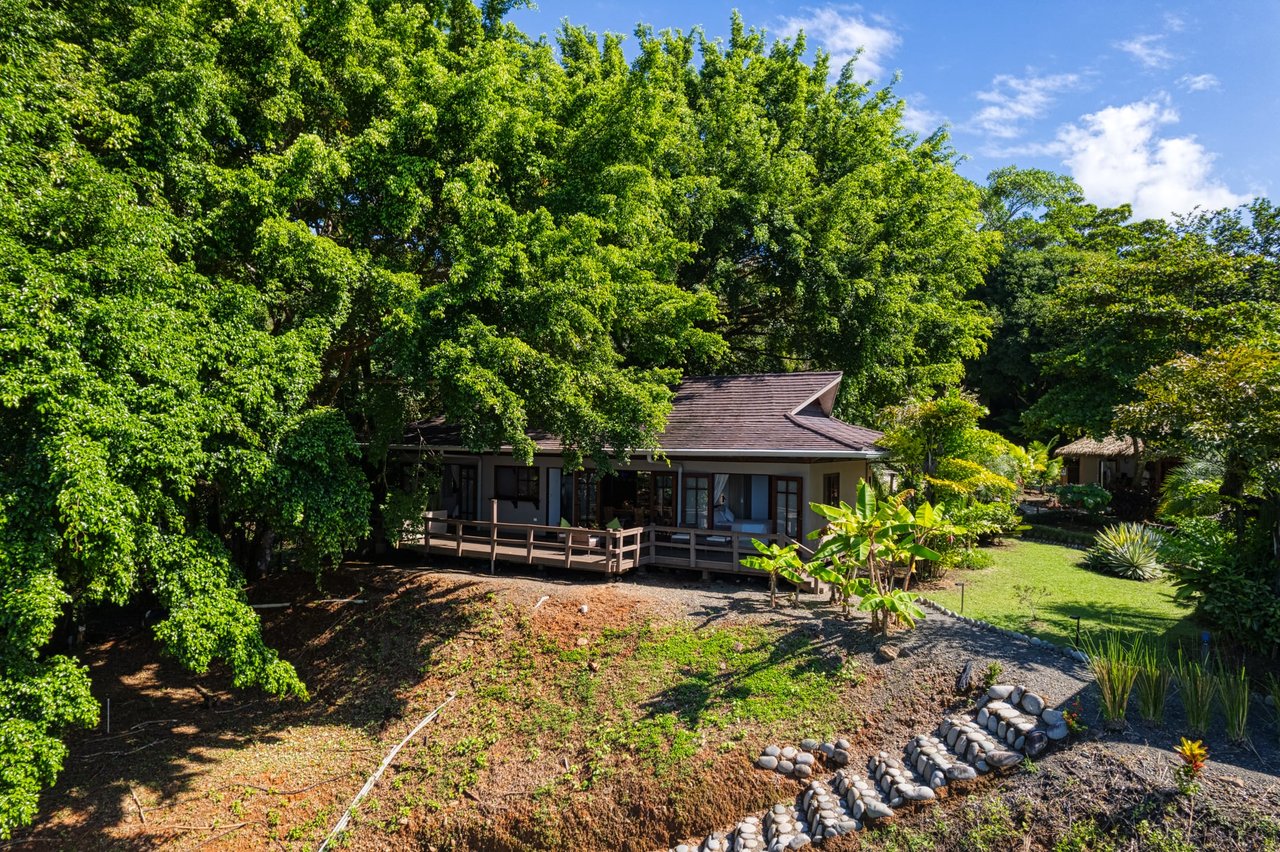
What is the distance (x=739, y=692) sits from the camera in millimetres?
10352

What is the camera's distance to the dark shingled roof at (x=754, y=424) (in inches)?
579

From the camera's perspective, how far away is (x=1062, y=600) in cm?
1398

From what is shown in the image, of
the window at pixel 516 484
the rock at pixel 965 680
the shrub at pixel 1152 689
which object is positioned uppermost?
the window at pixel 516 484

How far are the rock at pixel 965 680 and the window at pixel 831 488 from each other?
6.79 meters

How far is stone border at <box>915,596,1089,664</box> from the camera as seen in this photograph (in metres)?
Result: 9.91

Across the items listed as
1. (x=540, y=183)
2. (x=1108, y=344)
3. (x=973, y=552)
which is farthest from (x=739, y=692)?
(x=1108, y=344)

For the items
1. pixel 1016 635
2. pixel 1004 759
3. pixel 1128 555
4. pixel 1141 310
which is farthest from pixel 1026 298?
pixel 1004 759

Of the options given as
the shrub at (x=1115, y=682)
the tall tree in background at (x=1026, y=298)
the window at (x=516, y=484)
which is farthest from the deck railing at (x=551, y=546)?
the tall tree in background at (x=1026, y=298)

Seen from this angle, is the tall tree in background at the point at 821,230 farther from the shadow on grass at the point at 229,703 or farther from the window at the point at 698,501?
the shadow on grass at the point at 229,703

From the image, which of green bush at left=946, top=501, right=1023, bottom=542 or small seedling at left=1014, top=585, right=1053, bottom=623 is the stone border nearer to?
green bush at left=946, top=501, right=1023, bottom=542

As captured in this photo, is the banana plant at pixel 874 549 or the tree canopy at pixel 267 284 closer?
the tree canopy at pixel 267 284

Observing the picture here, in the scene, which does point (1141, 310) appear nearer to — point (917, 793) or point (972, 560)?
point (972, 560)

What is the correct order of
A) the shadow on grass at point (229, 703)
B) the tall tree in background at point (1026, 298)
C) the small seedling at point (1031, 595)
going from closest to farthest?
1. the shadow on grass at point (229, 703)
2. the small seedling at point (1031, 595)
3. the tall tree in background at point (1026, 298)

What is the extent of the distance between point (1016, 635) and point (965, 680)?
200cm
